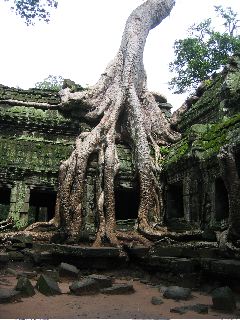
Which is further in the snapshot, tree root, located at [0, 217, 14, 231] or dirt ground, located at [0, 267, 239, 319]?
tree root, located at [0, 217, 14, 231]

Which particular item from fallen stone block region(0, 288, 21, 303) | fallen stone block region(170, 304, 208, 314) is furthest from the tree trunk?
fallen stone block region(0, 288, 21, 303)

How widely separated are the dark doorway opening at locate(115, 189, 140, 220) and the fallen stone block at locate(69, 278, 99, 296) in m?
5.53

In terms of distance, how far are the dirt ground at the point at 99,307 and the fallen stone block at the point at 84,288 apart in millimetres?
80

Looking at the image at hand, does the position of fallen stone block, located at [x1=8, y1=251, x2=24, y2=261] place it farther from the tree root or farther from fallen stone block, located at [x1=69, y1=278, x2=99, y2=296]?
fallen stone block, located at [x1=69, y1=278, x2=99, y2=296]

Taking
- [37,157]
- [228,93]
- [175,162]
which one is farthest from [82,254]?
[228,93]

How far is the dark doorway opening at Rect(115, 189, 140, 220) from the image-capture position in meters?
9.66

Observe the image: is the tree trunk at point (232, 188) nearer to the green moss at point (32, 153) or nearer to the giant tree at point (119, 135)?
the giant tree at point (119, 135)

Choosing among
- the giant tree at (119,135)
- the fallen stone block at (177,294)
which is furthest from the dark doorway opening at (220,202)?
the fallen stone block at (177,294)

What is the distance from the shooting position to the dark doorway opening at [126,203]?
966 cm

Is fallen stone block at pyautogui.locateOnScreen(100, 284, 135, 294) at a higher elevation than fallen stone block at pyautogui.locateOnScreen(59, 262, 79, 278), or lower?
lower

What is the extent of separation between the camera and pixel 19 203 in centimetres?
874

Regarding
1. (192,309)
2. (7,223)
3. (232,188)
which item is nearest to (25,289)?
(192,309)

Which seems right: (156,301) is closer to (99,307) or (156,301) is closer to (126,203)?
(99,307)

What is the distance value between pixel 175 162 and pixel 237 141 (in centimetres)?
276
